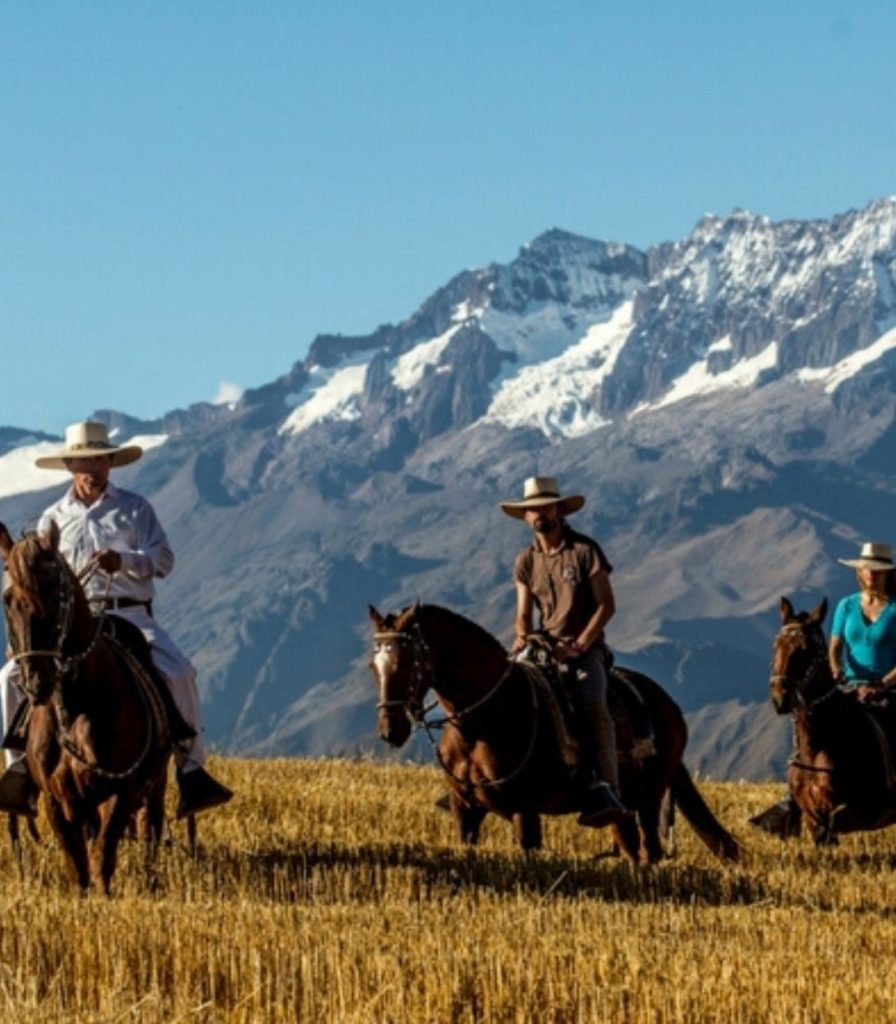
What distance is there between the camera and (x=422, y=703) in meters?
16.7

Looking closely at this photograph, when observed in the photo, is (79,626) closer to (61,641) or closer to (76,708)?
(61,641)

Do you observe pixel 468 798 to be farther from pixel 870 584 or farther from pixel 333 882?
pixel 870 584

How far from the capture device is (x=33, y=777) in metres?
14.6

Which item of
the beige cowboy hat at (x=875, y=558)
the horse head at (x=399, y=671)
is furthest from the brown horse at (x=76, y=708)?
the beige cowboy hat at (x=875, y=558)

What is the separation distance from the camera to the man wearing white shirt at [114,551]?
1514 cm

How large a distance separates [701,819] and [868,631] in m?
2.30

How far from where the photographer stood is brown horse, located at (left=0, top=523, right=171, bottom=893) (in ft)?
44.2

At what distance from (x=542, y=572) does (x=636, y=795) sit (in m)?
2.97

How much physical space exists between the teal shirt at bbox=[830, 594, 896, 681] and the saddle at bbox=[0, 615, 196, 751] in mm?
7124

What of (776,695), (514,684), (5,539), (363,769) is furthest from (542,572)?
(363,769)

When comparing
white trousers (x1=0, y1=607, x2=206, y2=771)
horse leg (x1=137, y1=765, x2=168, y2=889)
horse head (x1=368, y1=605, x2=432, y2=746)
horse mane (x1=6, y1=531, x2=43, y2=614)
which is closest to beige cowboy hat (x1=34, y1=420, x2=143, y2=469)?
white trousers (x1=0, y1=607, x2=206, y2=771)

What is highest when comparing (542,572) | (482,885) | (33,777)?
(542,572)

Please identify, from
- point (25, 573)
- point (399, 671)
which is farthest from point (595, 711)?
point (25, 573)

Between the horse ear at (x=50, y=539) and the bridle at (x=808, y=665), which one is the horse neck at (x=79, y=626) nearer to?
the horse ear at (x=50, y=539)
